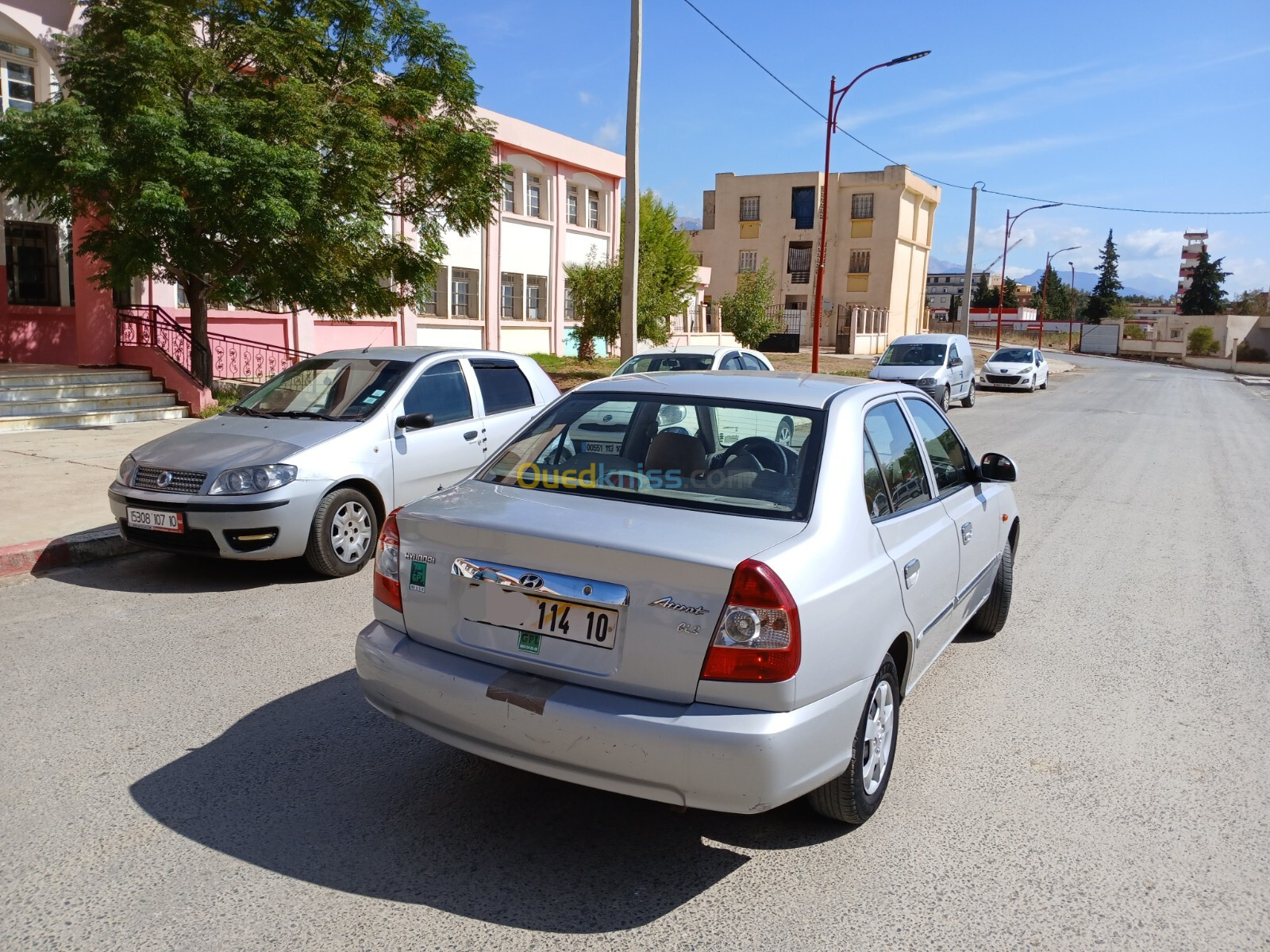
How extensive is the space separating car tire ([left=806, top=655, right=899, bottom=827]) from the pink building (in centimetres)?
1429

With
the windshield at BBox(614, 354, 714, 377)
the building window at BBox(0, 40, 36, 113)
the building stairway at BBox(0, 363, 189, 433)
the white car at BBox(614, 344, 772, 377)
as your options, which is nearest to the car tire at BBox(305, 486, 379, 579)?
the white car at BBox(614, 344, 772, 377)

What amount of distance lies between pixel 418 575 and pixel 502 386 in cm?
494

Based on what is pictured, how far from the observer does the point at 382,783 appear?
3734mm

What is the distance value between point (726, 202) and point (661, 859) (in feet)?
213

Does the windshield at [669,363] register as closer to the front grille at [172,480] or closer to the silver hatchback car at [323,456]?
the silver hatchback car at [323,456]

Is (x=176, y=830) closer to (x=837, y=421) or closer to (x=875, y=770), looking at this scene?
(x=875, y=770)

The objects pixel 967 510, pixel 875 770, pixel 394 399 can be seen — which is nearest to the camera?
pixel 875 770

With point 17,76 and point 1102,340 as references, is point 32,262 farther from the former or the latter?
point 1102,340

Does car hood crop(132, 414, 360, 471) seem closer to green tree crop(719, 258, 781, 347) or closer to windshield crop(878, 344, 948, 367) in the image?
windshield crop(878, 344, 948, 367)

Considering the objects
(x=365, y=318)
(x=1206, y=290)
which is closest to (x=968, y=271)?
(x=365, y=318)

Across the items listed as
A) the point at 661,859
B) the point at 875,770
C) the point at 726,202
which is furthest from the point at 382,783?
the point at 726,202

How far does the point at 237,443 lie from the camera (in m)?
6.60

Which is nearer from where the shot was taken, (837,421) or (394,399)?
(837,421)

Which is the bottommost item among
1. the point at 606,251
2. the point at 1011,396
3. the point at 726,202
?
the point at 1011,396
